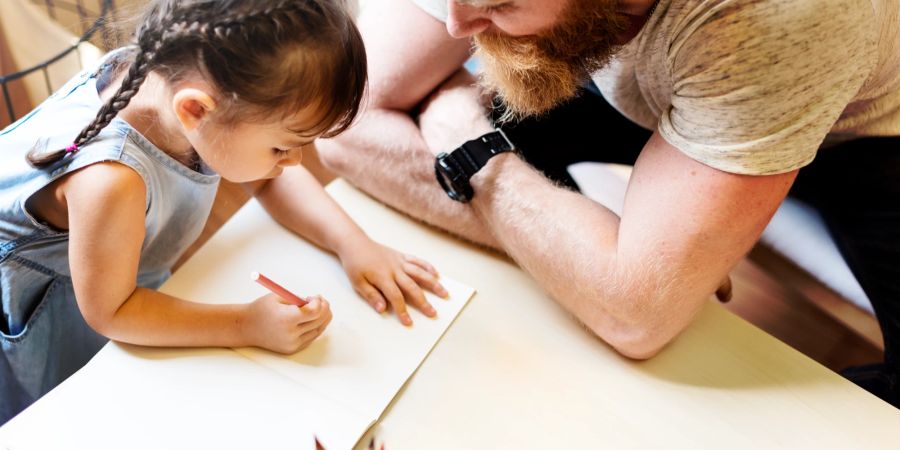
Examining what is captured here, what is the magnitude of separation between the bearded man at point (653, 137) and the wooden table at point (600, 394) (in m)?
0.05

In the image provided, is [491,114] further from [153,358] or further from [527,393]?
[153,358]

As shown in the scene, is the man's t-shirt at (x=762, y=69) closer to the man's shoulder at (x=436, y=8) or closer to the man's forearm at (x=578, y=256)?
the man's forearm at (x=578, y=256)

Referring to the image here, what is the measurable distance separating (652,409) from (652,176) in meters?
0.27

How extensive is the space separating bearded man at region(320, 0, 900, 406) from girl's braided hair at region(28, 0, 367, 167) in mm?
190

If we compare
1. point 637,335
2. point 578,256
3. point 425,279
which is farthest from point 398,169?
point 637,335

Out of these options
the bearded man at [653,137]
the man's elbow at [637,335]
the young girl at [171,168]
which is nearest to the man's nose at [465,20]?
the bearded man at [653,137]

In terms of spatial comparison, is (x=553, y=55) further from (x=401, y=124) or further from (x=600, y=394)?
(x=600, y=394)

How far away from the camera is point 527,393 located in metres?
0.75

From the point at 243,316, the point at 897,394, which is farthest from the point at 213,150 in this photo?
the point at 897,394

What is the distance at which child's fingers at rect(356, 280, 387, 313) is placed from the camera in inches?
32.0

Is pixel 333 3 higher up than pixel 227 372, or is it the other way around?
pixel 333 3

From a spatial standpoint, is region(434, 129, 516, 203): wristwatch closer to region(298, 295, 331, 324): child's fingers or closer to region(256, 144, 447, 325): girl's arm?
region(256, 144, 447, 325): girl's arm

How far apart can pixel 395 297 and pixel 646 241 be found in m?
0.31

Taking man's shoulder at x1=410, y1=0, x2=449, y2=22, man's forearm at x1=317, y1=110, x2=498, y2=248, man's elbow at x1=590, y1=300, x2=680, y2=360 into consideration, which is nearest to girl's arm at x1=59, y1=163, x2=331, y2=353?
man's forearm at x1=317, y1=110, x2=498, y2=248
